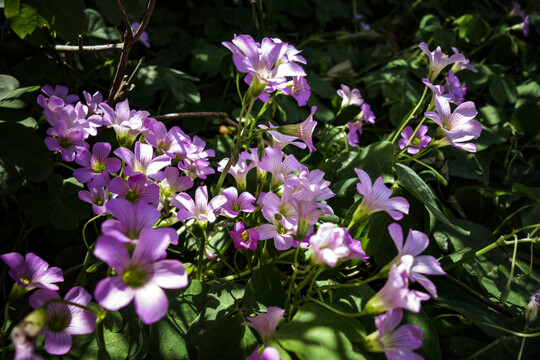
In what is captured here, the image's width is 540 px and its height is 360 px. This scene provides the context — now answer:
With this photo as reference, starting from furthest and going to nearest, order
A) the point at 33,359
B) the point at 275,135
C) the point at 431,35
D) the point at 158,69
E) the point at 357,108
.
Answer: the point at 431,35, the point at 158,69, the point at 357,108, the point at 275,135, the point at 33,359

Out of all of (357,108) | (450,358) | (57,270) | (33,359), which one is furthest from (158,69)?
(450,358)

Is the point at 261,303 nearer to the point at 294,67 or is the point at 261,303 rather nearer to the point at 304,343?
the point at 304,343

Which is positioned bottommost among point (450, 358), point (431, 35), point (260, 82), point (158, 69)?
point (450, 358)

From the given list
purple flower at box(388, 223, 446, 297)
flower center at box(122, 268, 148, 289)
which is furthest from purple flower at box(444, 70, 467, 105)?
flower center at box(122, 268, 148, 289)

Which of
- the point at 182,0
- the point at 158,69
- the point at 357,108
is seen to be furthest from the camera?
the point at 182,0

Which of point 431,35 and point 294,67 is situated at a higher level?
point 294,67

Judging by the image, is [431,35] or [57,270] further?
[431,35]

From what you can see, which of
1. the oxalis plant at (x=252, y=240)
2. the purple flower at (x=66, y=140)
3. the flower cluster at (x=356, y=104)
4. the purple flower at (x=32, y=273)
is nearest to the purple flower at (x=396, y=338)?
the oxalis plant at (x=252, y=240)
